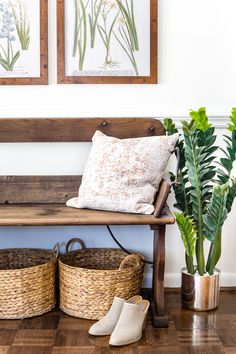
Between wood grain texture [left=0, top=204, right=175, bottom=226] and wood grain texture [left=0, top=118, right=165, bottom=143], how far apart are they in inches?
17.2

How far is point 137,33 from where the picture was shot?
2.98 meters

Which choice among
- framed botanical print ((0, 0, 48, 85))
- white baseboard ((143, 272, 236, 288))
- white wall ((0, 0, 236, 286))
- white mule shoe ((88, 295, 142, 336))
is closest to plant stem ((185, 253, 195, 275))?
white baseboard ((143, 272, 236, 288))

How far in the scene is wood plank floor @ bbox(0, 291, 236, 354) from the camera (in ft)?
7.77

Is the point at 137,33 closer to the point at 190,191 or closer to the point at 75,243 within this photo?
the point at 190,191

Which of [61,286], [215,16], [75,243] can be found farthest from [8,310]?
[215,16]

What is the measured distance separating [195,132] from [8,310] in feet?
4.05

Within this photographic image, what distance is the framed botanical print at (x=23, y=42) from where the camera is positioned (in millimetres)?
2959

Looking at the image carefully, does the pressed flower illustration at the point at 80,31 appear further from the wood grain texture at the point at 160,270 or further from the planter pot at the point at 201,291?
the planter pot at the point at 201,291

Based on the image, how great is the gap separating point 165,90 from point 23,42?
2.61ft

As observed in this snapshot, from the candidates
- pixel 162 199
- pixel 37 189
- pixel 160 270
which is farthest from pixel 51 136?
pixel 160 270

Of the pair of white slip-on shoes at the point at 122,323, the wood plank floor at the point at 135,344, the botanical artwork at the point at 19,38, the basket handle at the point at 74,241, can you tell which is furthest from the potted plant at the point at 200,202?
the botanical artwork at the point at 19,38

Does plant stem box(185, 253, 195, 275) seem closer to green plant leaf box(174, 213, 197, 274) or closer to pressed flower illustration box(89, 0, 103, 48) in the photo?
green plant leaf box(174, 213, 197, 274)

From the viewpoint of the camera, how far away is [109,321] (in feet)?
8.21

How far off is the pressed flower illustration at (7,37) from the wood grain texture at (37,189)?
0.60 meters
